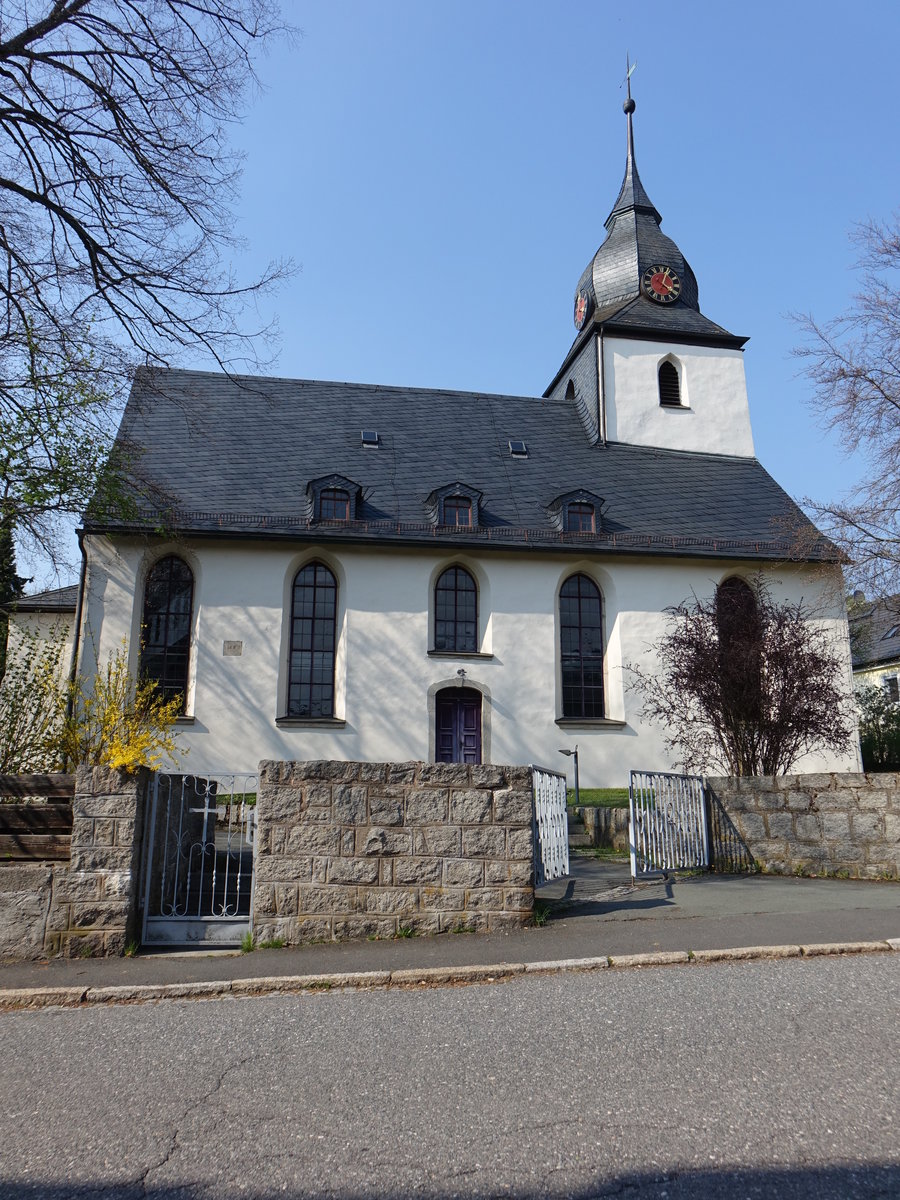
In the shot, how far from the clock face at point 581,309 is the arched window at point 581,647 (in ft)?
36.5

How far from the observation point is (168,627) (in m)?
19.9

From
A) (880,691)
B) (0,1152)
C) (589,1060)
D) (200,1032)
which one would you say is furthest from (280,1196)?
(880,691)

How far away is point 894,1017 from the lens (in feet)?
15.8

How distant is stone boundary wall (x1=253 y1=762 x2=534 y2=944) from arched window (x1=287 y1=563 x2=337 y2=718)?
42.2ft

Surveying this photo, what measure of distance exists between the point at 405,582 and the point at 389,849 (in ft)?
44.8

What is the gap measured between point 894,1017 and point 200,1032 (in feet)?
11.9

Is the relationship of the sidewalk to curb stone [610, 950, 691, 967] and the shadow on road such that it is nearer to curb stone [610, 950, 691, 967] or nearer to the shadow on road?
curb stone [610, 950, 691, 967]

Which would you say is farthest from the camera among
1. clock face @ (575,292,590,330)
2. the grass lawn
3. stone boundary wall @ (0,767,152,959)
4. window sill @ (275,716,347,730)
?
clock face @ (575,292,590,330)

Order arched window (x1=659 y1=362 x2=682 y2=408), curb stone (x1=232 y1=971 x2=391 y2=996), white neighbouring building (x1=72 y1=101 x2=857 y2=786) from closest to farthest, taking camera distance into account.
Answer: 1. curb stone (x1=232 y1=971 x2=391 y2=996)
2. white neighbouring building (x1=72 y1=101 x2=857 y2=786)
3. arched window (x1=659 y1=362 x2=682 y2=408)

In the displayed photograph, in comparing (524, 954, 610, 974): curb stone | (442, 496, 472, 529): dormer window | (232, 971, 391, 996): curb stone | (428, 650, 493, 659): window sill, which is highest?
(442, 496, 472, 529): dormer window

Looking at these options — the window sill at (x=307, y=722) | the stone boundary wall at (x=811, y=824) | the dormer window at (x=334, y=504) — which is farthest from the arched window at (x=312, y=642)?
the stone boundary wall at (x=811, y=824)

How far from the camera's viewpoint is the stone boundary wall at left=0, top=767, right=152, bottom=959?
6.66m

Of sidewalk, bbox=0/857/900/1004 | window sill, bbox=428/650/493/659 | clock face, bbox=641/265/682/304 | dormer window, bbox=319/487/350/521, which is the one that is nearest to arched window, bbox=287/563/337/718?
dormer window, bbox=319/487/350/521

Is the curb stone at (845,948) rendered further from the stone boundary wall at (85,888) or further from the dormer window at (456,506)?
the dormer window at (456,506)
